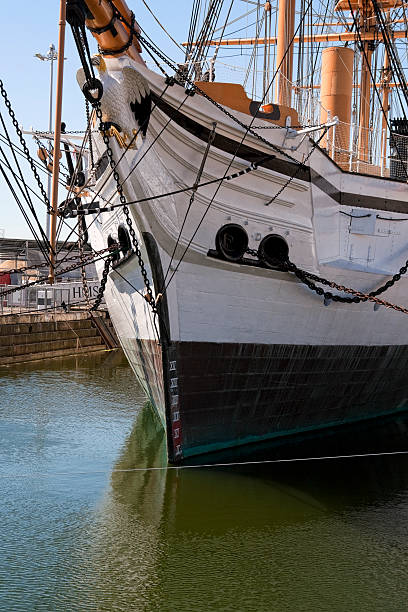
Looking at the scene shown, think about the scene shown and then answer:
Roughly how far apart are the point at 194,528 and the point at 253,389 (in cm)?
295

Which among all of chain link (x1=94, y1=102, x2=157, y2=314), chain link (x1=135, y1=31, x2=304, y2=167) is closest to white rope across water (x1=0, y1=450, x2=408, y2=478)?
chain link (x1=94, y1=102, x2=157, y2=314)

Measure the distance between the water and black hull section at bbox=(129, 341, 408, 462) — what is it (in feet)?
1.54

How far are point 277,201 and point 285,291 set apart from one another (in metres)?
1.34

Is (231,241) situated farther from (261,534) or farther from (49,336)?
(49,336)

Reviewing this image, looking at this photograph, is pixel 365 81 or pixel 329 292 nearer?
pixel 329 292

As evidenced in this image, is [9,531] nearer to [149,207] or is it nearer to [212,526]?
[212,526]

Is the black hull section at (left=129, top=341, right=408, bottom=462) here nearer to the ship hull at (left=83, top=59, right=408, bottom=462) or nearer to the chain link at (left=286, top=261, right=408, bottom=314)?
the ship hull at (left=83, top=59, right=408, bottom=462)

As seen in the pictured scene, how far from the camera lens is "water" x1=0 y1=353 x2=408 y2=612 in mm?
6660

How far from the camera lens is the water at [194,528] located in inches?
262

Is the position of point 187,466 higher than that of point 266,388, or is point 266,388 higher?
point 266,388

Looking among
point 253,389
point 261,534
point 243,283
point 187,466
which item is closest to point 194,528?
point 261,534

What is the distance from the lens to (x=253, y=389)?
10844 millimetres

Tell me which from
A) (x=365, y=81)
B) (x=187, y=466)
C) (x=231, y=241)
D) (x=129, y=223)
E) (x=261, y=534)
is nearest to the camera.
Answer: (x=261, y=534)

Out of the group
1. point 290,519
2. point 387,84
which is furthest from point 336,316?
point 387,84
